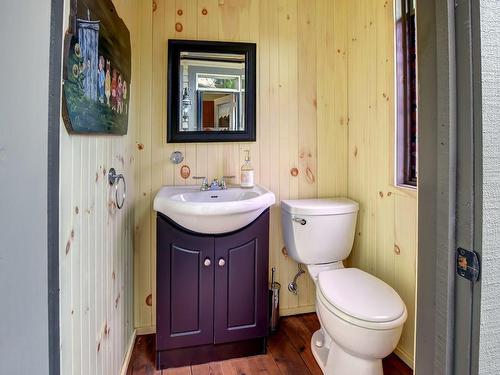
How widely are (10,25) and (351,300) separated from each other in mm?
1458

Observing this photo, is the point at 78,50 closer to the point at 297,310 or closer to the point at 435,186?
the point at 435,186

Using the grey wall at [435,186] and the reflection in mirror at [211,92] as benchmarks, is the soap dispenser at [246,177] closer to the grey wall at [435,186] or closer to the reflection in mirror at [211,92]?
the reflection in mirror at [211,92]

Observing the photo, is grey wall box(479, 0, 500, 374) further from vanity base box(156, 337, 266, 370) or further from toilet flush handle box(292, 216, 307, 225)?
vanity base box(156, 337, 266, 370)

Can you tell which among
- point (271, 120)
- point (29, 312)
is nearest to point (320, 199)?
point (271, 120)

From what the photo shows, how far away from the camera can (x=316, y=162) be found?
220 centimetres

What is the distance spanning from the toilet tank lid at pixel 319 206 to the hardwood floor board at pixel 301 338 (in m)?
0.79

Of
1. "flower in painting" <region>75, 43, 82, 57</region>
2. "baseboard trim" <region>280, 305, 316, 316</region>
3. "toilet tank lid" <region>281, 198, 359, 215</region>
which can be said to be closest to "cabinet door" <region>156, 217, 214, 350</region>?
"toilet tank lid" <region>281, 198, 359, 215</region>

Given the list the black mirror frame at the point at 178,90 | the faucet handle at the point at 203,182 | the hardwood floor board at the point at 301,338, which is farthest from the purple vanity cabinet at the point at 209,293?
the black mirror frame at the point at 178,90

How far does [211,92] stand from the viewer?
1984 millimetres

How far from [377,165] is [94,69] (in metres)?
1.56

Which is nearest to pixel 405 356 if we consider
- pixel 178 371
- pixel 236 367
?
pixel 236 367

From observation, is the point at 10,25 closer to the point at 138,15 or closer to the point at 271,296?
the point at 138,15

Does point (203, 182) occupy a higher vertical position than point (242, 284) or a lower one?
higher

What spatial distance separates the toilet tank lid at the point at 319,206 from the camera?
73.0 inches
